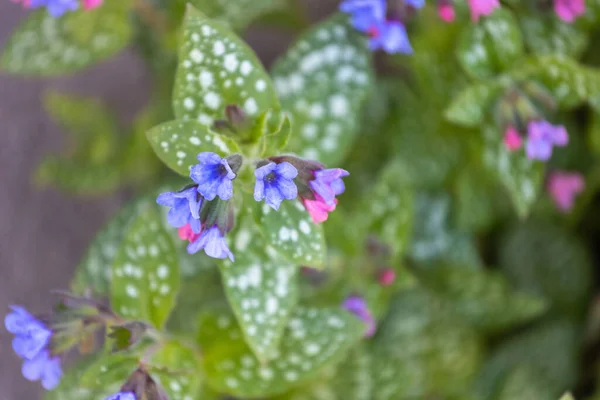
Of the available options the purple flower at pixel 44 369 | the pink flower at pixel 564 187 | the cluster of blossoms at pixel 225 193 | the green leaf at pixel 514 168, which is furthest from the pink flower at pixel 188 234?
the pink flower at pixel 564 187

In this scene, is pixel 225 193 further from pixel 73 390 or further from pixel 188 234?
pixel 73 390

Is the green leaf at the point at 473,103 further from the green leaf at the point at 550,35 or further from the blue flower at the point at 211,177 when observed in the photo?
the blue flower at the point at 211,177

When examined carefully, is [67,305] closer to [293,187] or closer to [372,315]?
[293,187]

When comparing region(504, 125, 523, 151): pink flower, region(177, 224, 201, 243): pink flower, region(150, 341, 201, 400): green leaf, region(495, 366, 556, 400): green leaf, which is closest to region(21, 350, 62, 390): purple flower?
region(150, 341, 201, 400): green leaf

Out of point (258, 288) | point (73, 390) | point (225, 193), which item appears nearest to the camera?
point (225, 193)

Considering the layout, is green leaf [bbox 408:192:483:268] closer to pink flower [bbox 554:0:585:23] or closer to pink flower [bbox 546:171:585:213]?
pink flower [bbox 546:171:585:213]

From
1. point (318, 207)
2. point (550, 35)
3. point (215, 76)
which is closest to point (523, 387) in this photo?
point (550, 35)
